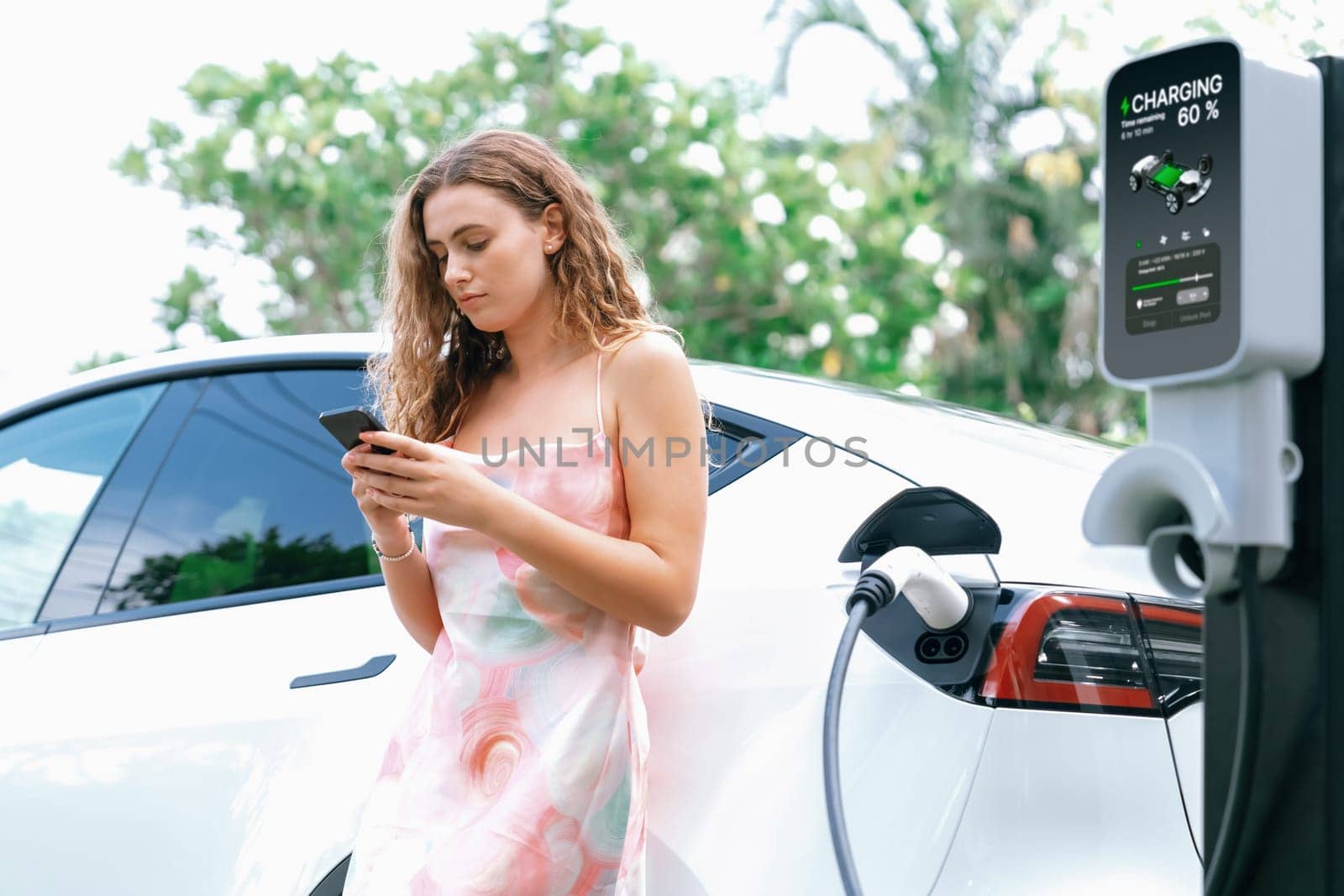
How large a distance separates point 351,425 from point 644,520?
38cm

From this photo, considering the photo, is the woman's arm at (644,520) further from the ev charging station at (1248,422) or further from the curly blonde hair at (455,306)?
the ev charging station at (1248,422)

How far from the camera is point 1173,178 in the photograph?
112 cm

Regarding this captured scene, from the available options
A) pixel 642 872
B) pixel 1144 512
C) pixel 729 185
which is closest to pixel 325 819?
pixel 642 872

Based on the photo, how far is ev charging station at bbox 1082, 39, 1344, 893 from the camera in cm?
107

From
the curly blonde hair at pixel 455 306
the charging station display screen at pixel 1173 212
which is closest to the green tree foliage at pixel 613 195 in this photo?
the curly blonde hair at pixel 455 306

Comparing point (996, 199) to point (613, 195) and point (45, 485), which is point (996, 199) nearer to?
point (613, 195)

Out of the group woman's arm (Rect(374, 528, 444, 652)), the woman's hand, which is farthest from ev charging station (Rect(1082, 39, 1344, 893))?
woman's arm (Rect(374, 528, 444, 652))

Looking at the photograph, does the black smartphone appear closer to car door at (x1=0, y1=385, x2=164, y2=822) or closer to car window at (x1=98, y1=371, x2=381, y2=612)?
car window at (x1=98, y1=371, x2=381, y2=612)

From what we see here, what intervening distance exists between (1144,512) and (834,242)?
8759 millimetres

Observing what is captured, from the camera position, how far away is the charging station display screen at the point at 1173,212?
3.53ft

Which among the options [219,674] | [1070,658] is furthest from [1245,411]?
[219,674]

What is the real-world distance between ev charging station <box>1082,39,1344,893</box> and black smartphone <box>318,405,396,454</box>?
838 mm

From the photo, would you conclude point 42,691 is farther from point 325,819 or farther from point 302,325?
point 302,325

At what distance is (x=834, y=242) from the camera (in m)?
9.68
